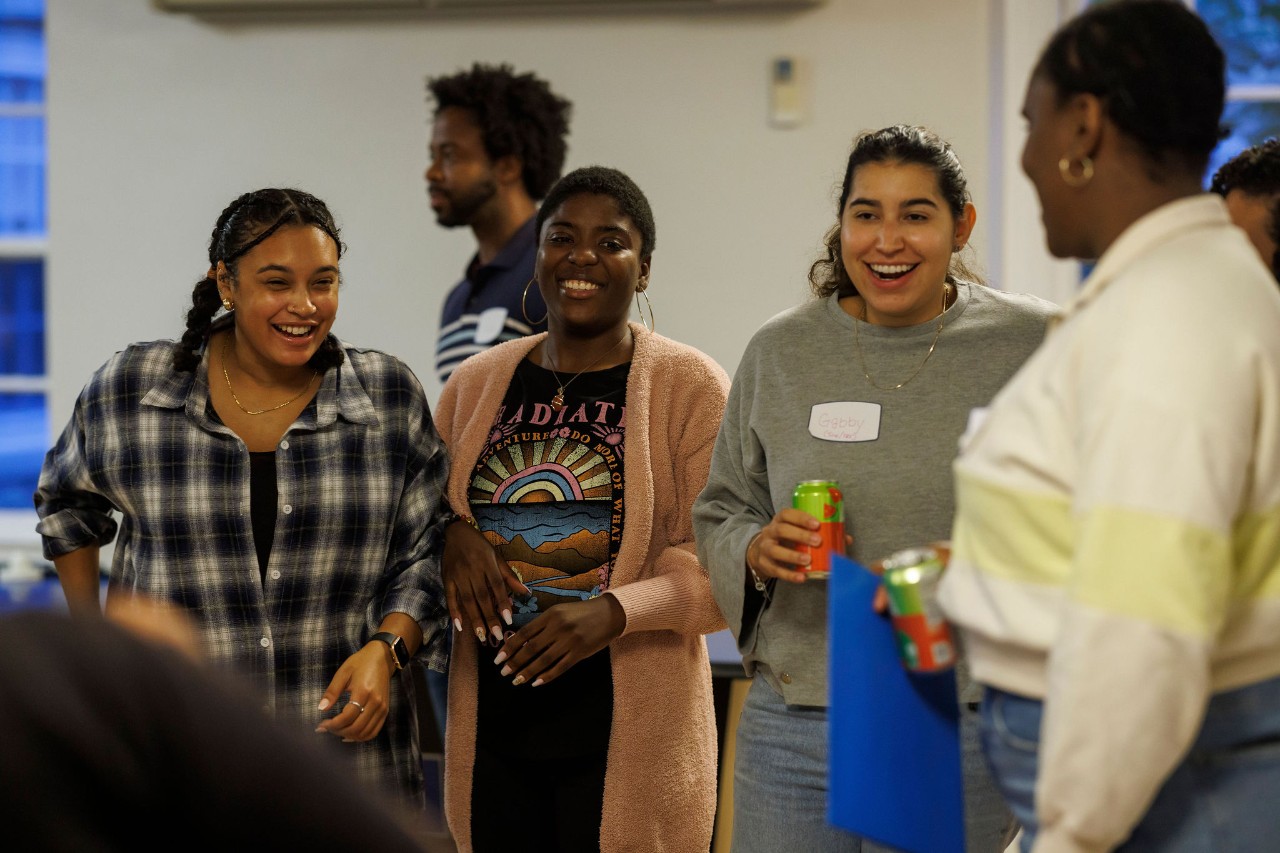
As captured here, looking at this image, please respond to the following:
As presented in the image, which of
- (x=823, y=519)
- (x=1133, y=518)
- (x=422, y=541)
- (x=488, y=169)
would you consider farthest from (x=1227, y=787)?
(x=488, y=169)

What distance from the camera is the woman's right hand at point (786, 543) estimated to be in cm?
152

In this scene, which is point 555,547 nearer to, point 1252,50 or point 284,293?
point 284,293

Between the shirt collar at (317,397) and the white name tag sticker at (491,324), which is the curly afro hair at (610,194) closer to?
the shirt collar at (317,397)

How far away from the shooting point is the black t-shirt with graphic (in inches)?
77.0

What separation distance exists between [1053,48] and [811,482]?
0.61 meters

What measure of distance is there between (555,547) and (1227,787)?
113 cm

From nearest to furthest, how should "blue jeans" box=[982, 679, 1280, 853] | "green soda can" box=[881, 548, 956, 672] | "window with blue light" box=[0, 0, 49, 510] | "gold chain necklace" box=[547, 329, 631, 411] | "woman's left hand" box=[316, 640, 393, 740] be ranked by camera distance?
1. "blue jeans" box=[982, 679, 1280, 853]
2. "green soda can" box=[881, 548, 956, 672]
3. "woman's left hand" box=[316, 640, 393, 740]
4. "gold chain necklace" box=[547, 329, 631, 411]
5. "window with blue light" box=[0, 0, 49, 510]

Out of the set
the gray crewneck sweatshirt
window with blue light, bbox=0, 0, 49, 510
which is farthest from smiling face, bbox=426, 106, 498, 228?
window with blue light, bbox=0, 0, 49, 510

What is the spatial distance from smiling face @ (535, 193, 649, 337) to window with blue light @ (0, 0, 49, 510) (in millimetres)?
Answer: 2771

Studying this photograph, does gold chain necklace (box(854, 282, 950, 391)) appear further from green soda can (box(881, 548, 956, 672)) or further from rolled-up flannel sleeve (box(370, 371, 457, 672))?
rolled-up flannel sleeve (box(370, 371, 457, 672))

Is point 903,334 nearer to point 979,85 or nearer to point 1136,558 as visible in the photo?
point 1136,558

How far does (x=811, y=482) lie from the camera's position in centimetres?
153

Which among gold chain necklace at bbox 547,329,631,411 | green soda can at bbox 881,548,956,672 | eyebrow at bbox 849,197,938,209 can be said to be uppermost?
eyebrow at bbox 849,197,938,209

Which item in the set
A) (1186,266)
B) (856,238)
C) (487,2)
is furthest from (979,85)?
(1186,266)
